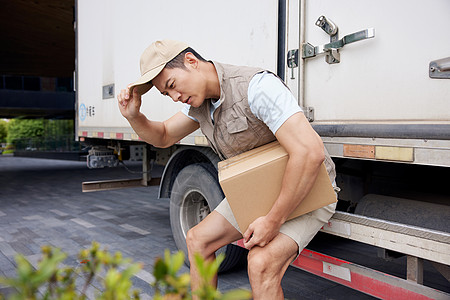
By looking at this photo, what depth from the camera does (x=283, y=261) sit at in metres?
2.12

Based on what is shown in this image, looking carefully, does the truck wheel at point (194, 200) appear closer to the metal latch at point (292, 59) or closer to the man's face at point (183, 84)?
the metal latch at point (292, 59)

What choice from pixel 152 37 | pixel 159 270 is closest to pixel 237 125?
pixel 159 270

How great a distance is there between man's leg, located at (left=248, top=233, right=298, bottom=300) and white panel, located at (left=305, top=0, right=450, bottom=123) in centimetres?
88

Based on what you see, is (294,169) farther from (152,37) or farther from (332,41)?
(152,37)

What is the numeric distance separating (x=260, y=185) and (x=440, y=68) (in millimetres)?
1031

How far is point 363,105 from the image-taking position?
2357mm

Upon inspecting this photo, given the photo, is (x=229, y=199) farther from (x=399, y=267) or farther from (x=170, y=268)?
(x=399, y=267)

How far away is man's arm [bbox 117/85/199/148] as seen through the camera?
2.42m

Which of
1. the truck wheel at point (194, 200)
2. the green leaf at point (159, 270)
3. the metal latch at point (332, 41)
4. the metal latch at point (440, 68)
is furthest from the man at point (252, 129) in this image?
the green leaf at point (159, 270)

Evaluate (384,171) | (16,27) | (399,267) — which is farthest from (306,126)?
(16,27)

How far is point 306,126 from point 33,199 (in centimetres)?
752

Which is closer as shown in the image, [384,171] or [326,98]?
[326,98]

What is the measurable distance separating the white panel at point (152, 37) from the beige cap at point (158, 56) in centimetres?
94

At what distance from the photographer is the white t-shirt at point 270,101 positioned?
1.99m
